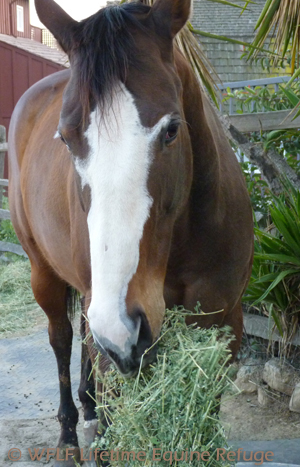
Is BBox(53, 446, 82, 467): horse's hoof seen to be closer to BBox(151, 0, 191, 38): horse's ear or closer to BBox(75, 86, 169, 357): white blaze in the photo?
BBox(75, 86, 169, 357): white blaze

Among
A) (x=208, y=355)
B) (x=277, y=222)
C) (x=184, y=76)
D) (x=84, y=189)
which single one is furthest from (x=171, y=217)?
(x=277, y=222)

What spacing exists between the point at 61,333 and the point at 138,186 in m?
2.09

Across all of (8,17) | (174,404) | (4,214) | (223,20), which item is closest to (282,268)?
(174,404)

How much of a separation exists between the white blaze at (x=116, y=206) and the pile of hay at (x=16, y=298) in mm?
3869

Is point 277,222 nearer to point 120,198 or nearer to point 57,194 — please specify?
point 57,194

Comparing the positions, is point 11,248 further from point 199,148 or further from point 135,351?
point 135,351

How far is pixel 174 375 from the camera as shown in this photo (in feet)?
5.03

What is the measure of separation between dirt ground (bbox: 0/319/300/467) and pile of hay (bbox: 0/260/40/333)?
175 cm

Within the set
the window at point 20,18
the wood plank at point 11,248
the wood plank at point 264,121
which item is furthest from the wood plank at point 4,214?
the window at point 20,18

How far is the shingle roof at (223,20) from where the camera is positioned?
15852 millimetres

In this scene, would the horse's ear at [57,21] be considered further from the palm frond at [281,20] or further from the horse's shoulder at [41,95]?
the palm frond at [281,20]

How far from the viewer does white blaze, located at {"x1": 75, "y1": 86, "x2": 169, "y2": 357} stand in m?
1.40

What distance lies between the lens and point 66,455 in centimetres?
297

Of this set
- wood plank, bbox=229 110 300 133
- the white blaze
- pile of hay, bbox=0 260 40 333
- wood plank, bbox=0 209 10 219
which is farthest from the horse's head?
wood plank, bbox=0 209 10 219
